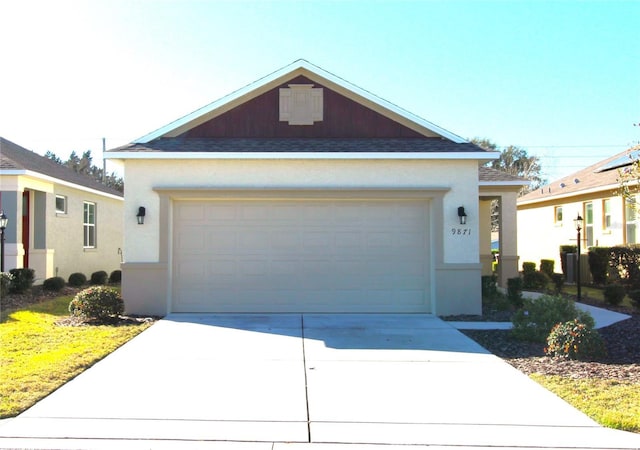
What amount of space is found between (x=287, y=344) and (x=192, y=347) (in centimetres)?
145

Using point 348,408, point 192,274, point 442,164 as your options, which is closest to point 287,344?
point 348,408

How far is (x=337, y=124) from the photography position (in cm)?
1204

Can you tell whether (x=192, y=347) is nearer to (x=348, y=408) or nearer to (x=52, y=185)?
(x=348, y=408)

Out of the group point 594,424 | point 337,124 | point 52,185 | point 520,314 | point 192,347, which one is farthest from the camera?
point 52,185

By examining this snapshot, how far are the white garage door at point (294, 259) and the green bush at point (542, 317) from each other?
101 inches

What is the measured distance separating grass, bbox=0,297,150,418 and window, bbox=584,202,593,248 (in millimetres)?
16538

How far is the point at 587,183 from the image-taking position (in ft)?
63.2

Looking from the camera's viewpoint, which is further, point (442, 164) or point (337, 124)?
point (337, 124)

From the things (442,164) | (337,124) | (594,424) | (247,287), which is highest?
(337,124)

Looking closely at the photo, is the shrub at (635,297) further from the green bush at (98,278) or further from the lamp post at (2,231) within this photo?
the green bush at (98,278)

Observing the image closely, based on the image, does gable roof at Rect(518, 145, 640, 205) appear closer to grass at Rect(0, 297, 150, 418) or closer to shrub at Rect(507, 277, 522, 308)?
shrub at Rect(507, 277, 522, 308)

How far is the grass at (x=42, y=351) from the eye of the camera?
19.0 ft

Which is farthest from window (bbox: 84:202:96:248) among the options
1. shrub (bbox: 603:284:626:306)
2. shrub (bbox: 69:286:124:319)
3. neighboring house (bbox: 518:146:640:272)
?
neighboring house (bbox: 518:146:640:272)

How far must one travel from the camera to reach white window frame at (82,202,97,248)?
1891 centimetres
